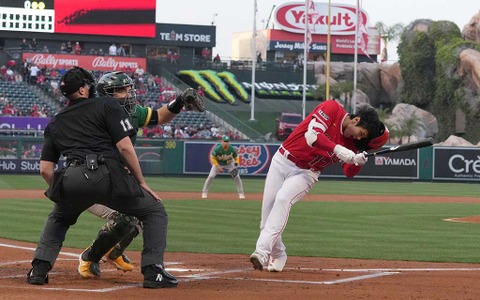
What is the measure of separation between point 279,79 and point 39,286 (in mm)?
60456

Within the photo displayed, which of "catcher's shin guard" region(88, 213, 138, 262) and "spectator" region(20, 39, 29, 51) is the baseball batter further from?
"spectator" region(20, 39, 29, 51)

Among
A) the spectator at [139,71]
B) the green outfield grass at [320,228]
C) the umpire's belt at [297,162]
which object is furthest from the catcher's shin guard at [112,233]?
the spectator at [139,71]

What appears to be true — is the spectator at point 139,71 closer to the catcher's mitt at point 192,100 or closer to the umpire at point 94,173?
the catcher's mitt at point 192,100

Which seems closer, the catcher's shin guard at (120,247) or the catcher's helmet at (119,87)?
the catcher's helmet at (119,87)

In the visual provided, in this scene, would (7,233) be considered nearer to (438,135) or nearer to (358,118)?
(358,118)

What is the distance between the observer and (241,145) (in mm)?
41531

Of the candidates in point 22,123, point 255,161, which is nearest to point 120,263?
point 255,161

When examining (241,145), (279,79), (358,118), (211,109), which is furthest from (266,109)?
(358,118)

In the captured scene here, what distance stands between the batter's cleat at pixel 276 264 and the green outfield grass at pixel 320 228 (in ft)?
6.90

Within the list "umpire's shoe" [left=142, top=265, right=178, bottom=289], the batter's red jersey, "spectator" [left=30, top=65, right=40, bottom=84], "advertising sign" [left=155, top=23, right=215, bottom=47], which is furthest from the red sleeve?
"advertising sign" [left=155, top=23, right=215, bottom=47]

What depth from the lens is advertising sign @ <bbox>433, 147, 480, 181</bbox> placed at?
42219 mm

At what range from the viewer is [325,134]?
9664mm

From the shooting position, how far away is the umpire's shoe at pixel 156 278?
322 inches

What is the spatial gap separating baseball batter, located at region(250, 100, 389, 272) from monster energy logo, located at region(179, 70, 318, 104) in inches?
2096
